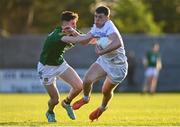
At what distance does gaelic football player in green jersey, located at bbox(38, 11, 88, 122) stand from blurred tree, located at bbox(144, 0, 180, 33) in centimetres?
6107

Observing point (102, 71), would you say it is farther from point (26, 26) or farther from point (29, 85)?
point (26, 26)

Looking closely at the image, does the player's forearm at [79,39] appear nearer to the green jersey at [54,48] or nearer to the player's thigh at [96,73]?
the green jersey at [54,48]

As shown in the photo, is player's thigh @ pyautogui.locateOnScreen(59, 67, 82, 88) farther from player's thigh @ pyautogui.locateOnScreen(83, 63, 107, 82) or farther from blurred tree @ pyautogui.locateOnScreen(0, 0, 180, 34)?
blurred tree @ pyautogui.locateOnScreen(0, 0, 180, 34)

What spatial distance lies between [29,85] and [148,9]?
40431 millimetres

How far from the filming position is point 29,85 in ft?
132

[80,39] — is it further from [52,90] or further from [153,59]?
[153,59]

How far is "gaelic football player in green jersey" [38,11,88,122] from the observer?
16.5m

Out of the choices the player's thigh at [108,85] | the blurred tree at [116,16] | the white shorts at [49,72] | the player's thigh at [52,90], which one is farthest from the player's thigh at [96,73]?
the blurred tree at [116,16]

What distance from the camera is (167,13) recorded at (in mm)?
80188

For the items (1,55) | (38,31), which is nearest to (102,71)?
(1,55)

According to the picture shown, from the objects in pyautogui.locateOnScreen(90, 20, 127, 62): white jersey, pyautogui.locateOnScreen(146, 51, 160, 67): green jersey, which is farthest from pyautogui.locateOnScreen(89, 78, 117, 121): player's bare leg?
pyautogui.locateOnScreen(146, 51, 160, 67): green jersey

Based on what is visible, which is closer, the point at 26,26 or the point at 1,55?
the point at 1,55

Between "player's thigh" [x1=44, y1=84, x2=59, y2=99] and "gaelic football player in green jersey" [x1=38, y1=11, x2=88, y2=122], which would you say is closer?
"gaelic football player in green jersey" [x1=38, y1=11, x2=88, y2=122]

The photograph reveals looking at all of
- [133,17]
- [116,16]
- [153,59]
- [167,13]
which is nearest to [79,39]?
[153,59]
